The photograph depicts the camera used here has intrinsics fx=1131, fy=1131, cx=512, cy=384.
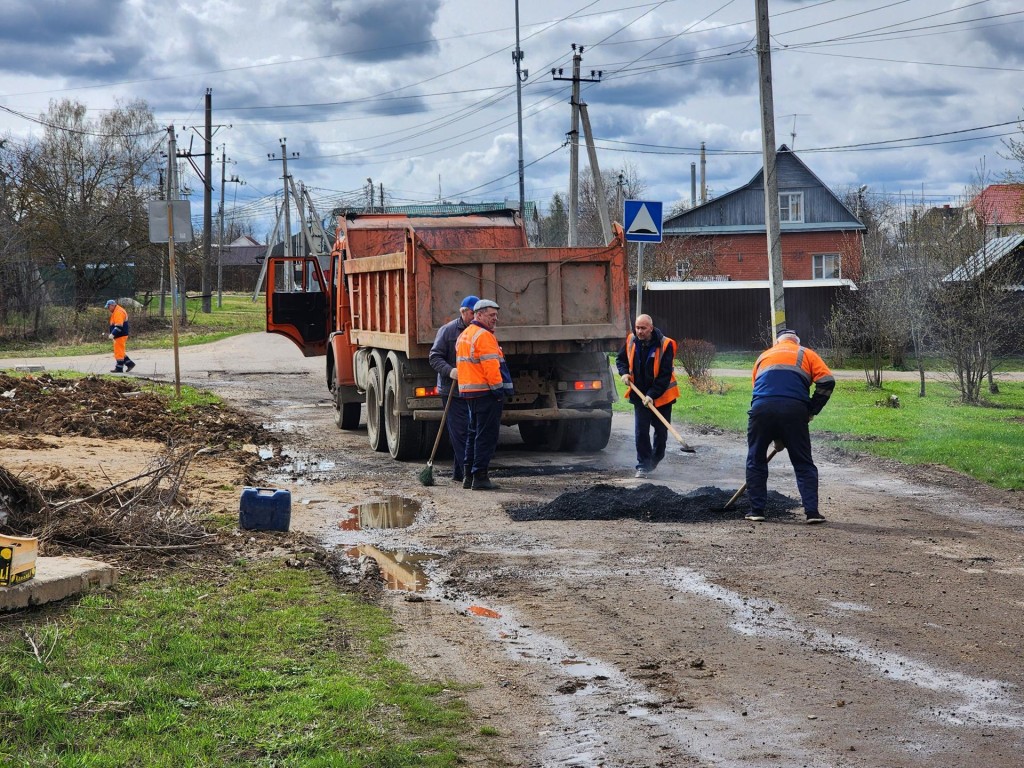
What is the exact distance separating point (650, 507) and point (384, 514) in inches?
85.6

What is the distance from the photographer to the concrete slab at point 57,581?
559 centimetres

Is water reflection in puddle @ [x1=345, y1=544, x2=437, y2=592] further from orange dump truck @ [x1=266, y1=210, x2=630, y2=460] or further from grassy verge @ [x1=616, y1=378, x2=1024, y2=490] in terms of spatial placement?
grassy verge @ [x1=616, y1=378, x2=1024, y2=490]

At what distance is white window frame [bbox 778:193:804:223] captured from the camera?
49.9m

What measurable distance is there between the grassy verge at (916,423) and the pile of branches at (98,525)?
7472 millimetres

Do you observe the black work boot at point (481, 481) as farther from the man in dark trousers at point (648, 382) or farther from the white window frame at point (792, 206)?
the white window frame at point (792, 206)

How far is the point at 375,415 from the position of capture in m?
13.2

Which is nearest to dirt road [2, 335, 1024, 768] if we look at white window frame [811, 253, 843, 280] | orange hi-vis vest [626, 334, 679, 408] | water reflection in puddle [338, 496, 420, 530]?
water reflection in puddle [338, 496, 420, 530]

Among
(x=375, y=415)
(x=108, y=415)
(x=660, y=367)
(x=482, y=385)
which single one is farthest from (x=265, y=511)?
(x=108, y=415)

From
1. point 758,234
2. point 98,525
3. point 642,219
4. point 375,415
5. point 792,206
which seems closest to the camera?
point 98,525

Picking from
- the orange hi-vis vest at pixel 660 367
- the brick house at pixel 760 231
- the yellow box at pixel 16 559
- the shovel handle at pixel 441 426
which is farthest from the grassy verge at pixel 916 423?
the brick house at pixel 760 231

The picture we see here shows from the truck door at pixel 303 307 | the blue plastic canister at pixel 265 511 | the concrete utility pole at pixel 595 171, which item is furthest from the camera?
the concrete utility pole at pixel 595 171

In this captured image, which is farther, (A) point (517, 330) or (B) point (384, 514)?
(A) point (517, 330)

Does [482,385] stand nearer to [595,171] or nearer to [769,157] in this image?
[769,157]

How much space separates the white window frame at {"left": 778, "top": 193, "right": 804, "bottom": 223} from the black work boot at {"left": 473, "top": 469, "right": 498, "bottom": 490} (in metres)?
41.8
